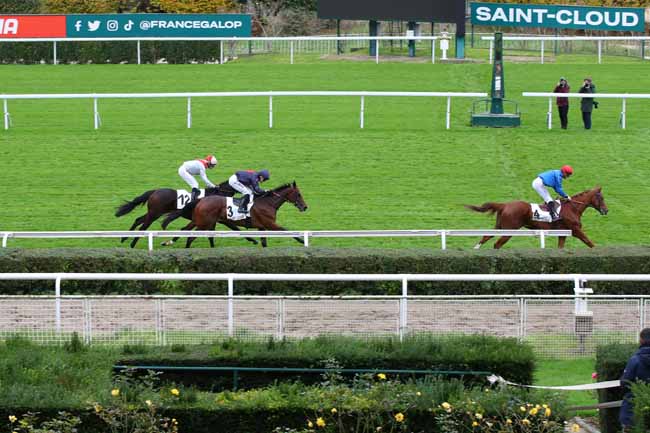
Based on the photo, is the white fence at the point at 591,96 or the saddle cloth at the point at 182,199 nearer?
the saddle cloth at the point at 182,199

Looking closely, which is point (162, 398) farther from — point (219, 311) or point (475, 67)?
point (475, 67)

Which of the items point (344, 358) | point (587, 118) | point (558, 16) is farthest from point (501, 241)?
point (558, 16)

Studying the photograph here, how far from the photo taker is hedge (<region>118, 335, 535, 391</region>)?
9180 mm

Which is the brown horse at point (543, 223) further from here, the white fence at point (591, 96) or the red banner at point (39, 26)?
the red banner at point (39, 26)

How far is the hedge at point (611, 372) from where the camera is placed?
28.3 ft

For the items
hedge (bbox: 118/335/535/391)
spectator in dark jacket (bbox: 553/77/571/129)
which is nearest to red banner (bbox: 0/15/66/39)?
spectator in dark jacket (bbox: 553/77/571/129)

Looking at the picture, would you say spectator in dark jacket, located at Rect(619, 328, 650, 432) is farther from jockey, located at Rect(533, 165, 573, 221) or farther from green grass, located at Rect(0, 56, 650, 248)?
green grass, located at Rect(0, 56, 650, 248)

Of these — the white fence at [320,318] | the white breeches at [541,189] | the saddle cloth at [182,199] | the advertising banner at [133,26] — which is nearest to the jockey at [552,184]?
the white breeches at [541,189]

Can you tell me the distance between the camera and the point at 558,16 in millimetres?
29391

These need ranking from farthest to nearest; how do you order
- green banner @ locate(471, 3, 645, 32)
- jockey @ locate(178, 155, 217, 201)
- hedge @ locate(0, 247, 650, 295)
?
green banner @ locate(471, 3, 645, 32), jockey @ locate(178, 155, 217, 201), hedge @ locate(0, 247, 650, 295)

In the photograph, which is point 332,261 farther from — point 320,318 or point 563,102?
point 563,102

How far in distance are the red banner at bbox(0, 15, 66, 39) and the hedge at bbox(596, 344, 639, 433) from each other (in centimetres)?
2347

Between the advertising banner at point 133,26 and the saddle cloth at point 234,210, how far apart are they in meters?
15.3

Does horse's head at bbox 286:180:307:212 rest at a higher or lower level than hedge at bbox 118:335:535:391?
higher
